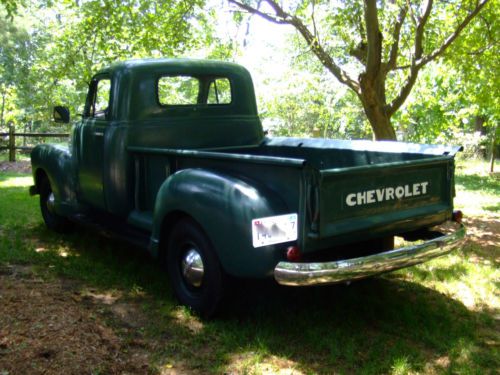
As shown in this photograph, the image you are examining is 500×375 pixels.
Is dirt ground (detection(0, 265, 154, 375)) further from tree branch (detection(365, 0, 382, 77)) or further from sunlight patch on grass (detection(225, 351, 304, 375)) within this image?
tree branch (detection(365, 0, 382, 77))

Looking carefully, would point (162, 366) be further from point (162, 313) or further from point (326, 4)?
point (326, 4)

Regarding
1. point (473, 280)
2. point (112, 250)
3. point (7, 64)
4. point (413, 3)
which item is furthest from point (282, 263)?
point (7, 64)

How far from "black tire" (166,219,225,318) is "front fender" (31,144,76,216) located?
202cm

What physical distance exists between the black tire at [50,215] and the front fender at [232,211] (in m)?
3.06

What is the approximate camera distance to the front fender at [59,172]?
5446mm

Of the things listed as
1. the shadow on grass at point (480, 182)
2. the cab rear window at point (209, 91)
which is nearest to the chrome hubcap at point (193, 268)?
the cab rear window at point (209, 91)

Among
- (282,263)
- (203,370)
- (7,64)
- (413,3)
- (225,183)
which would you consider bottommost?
(203,370)

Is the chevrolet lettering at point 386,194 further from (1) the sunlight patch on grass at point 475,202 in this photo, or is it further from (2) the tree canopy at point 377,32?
(1) the sunlight patch on grass at point 475,202

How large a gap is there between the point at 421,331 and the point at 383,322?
0.89ft

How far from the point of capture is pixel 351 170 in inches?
126

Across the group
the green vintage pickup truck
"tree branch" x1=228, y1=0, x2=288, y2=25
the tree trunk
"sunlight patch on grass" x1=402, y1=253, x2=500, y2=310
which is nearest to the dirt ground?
the green vintage pickup truck

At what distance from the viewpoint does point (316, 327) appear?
3.62 m

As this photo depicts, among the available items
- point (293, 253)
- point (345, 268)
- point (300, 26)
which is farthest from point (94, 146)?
point (300, 26)

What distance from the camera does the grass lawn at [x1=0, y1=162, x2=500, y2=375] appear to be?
312 cm
